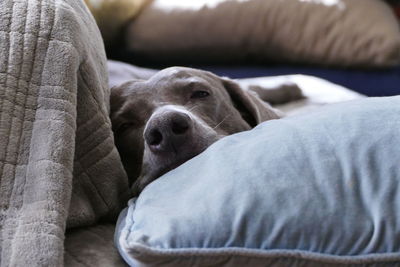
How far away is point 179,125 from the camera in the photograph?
3.98 feet

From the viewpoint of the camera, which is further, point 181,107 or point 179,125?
point 181,107

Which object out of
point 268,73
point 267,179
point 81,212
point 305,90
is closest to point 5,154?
point 81,212

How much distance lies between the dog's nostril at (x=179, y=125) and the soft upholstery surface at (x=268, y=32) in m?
1.94

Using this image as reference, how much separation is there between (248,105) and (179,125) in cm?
49

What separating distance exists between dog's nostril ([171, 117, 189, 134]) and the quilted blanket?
13 centimetres

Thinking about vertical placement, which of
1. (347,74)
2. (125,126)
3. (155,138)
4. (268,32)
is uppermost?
(155,138)

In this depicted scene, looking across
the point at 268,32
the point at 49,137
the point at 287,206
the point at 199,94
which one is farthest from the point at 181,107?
the point at 268,32

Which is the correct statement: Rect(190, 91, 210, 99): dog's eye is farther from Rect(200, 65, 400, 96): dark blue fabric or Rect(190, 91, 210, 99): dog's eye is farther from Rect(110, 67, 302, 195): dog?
Rect(200, 65, 400, 96): dark blue fabric

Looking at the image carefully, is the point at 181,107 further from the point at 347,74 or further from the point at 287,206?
the point at 347,74

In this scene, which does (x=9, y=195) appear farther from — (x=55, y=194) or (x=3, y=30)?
(x=3, y=30)

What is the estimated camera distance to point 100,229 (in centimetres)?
112

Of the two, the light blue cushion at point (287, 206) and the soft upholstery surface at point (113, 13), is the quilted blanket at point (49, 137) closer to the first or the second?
the light blue cushion at point (287, 206)

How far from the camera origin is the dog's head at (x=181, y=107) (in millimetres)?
1412

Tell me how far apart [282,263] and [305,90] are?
5.69 feet
